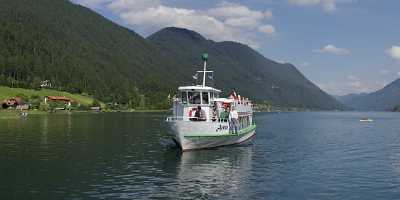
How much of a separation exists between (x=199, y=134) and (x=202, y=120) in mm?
4046

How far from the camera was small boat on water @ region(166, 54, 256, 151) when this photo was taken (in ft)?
208

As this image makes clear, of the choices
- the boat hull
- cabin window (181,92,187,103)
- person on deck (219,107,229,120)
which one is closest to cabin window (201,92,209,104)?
cabin window (181,92,187,103)

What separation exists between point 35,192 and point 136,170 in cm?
1372

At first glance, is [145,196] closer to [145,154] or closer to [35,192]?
[35,192]

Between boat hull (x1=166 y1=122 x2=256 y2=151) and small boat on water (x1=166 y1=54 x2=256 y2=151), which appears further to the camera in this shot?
small boat on water (x1=166 y1=54 x2=256 y2=151)

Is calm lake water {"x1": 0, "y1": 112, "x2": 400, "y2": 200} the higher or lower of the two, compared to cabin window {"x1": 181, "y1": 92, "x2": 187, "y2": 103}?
lower

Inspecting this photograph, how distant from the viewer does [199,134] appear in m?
64.3

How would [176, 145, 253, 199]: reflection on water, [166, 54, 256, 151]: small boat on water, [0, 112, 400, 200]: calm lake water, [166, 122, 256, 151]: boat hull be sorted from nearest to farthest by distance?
[0, 112, 400, 200]: calm lake water, [176, 145, 253, 199]: reflection on water, [166, 122, 256, 151]: boat hull, [166, 54, 256, 151]: small boat on water

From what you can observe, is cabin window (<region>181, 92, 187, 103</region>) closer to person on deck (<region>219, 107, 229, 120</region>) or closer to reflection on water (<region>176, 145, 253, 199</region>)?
person on deck (<region>219, 107, 229, 120</region>)

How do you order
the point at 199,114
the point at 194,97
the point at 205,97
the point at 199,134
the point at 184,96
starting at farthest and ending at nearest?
the point at 184,96, the point at 205,97, the point at 194,97, the point at 199,114, the point at 199,134

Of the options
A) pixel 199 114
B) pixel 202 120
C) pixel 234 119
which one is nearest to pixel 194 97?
pixel 199 114

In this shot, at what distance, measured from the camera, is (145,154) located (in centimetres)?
6400

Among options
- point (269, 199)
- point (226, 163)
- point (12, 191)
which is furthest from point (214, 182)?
point (12, 191)

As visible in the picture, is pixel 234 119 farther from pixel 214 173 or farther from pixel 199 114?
pixel 214 173
